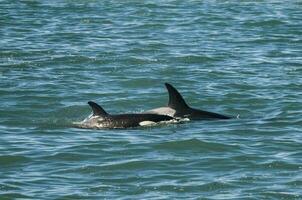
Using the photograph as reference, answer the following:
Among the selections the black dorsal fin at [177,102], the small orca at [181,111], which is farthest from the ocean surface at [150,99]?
the black dorsal fin at [177,102]

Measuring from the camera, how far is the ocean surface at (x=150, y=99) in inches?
517

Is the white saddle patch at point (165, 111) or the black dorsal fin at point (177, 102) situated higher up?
the black dorsal fin at point (177, 102)

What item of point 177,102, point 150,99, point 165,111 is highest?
point 177,102

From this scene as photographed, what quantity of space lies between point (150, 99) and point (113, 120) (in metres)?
3.35

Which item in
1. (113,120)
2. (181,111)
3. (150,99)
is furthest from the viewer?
(150,99)

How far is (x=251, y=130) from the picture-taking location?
16.5 meters

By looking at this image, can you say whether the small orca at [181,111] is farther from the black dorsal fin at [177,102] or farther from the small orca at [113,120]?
the small orca at [113,120]

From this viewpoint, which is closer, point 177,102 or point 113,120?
point 113,120

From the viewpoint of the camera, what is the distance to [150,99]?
65.9 ft

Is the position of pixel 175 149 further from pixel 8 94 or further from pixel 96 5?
pixel 96 5

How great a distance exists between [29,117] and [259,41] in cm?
1226

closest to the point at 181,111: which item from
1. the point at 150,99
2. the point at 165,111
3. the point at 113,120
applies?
the point at 165,111

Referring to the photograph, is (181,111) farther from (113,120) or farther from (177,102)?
(113,120)

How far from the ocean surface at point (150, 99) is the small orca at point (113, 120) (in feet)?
0.81
